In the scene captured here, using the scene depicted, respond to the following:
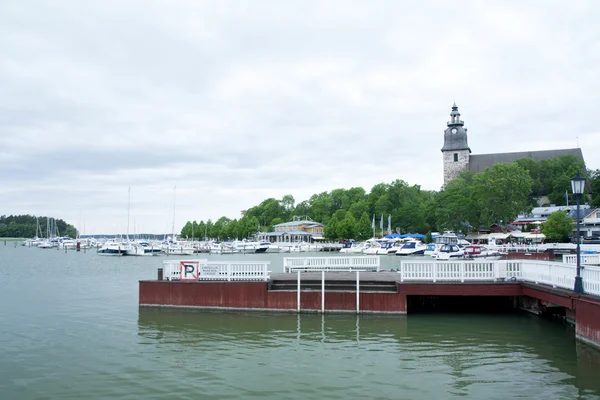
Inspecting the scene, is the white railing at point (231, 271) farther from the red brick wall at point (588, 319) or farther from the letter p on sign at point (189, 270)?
the red brick wall at point (588, 319)

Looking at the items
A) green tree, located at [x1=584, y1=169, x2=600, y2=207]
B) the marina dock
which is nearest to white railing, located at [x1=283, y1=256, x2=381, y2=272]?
the marina dock

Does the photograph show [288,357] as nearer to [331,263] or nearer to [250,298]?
[250,298]

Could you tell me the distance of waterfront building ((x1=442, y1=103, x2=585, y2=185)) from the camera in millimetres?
134625

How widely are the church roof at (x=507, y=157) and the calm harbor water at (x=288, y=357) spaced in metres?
124

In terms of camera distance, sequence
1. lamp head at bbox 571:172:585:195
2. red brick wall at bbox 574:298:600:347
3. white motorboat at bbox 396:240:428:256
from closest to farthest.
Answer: red brick wall at bbox 574:298:600:347
lamp head at bbox 571:172:585:195
white motorboat at bbox 396:240:428:256

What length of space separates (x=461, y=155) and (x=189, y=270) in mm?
124448

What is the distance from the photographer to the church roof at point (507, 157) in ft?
432

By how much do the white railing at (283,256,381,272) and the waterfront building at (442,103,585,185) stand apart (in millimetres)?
113614

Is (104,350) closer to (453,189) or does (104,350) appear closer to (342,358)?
(342,358)

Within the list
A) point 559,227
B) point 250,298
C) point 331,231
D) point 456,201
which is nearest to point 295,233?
point 331,231

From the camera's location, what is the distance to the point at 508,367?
1327 cm

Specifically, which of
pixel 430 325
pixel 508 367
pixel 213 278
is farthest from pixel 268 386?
pixel 213 278

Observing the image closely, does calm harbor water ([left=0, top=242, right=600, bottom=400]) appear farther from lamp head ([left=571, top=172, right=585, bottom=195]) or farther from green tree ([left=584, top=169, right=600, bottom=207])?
green tree ([left=584, top=169, right=600, bottom=207])

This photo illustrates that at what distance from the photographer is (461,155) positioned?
13538 centimetres
